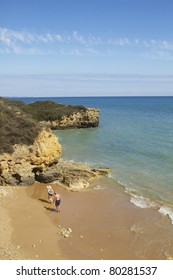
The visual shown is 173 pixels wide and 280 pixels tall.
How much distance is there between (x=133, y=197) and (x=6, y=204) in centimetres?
914

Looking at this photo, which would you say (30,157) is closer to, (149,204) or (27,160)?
(27,160)

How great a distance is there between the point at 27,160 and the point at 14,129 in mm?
3105

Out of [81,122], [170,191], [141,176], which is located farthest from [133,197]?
[81,122]

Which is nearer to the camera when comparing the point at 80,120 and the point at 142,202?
the point at 142,202

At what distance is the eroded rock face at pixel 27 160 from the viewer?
23797 mm

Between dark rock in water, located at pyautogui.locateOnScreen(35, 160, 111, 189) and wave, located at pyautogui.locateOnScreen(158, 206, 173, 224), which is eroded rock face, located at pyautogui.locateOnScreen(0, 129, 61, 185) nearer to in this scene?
dark rock in water, located at pyautogui.locateOnScreen(35, 160, 111, 189)

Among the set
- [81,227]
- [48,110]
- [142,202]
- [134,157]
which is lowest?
[81,227]

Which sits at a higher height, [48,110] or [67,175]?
[48,110]

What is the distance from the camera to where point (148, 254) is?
626 inches

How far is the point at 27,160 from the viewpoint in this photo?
24797 millimetres

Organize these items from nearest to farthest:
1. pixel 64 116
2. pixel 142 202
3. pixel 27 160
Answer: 1. pixel 142 202
2. pixel 27 160
3. pixel 64 116

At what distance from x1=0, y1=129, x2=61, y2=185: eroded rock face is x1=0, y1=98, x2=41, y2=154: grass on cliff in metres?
0.44

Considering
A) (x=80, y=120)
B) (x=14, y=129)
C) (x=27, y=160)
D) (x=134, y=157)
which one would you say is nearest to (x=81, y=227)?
(x=27, y=160)

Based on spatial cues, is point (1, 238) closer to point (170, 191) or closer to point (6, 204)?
point (6, 204)
